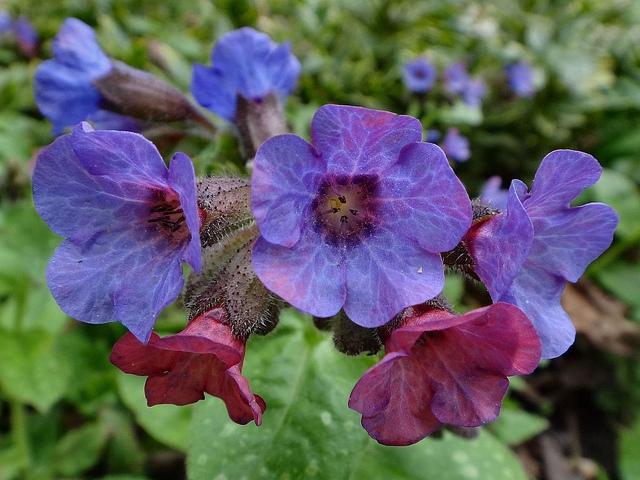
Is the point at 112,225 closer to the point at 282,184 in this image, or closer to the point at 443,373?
the point at 282,184

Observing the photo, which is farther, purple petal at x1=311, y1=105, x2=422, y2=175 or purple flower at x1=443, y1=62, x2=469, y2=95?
purple flower at x1=443, y1=62, x2=469, y2=95

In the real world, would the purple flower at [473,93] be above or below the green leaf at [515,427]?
above

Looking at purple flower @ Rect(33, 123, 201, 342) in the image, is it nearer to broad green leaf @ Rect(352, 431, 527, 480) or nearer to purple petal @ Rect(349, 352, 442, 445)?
purple petal @ Rect(349, 352, 442, 445)

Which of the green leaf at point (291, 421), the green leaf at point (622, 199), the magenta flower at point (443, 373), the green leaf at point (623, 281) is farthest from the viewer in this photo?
the green leaf at point (622, 199)

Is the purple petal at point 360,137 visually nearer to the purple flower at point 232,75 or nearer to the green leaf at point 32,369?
the purple flower at point 232,75

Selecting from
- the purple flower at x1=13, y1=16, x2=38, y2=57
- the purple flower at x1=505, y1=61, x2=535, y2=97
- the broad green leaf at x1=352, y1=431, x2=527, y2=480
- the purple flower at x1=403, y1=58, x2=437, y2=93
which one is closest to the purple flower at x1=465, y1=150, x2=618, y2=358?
the broad green leaf at x1=352, y1=431, x2=527, y2=480

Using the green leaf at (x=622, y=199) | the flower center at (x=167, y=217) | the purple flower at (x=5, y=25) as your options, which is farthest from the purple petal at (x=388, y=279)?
the purple flower at (x=5, y=25)

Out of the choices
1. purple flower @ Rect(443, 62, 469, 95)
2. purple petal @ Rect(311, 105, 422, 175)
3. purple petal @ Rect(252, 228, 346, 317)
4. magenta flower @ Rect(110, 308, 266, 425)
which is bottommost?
purple flower @ Rect(443, 62, 469, 95)
